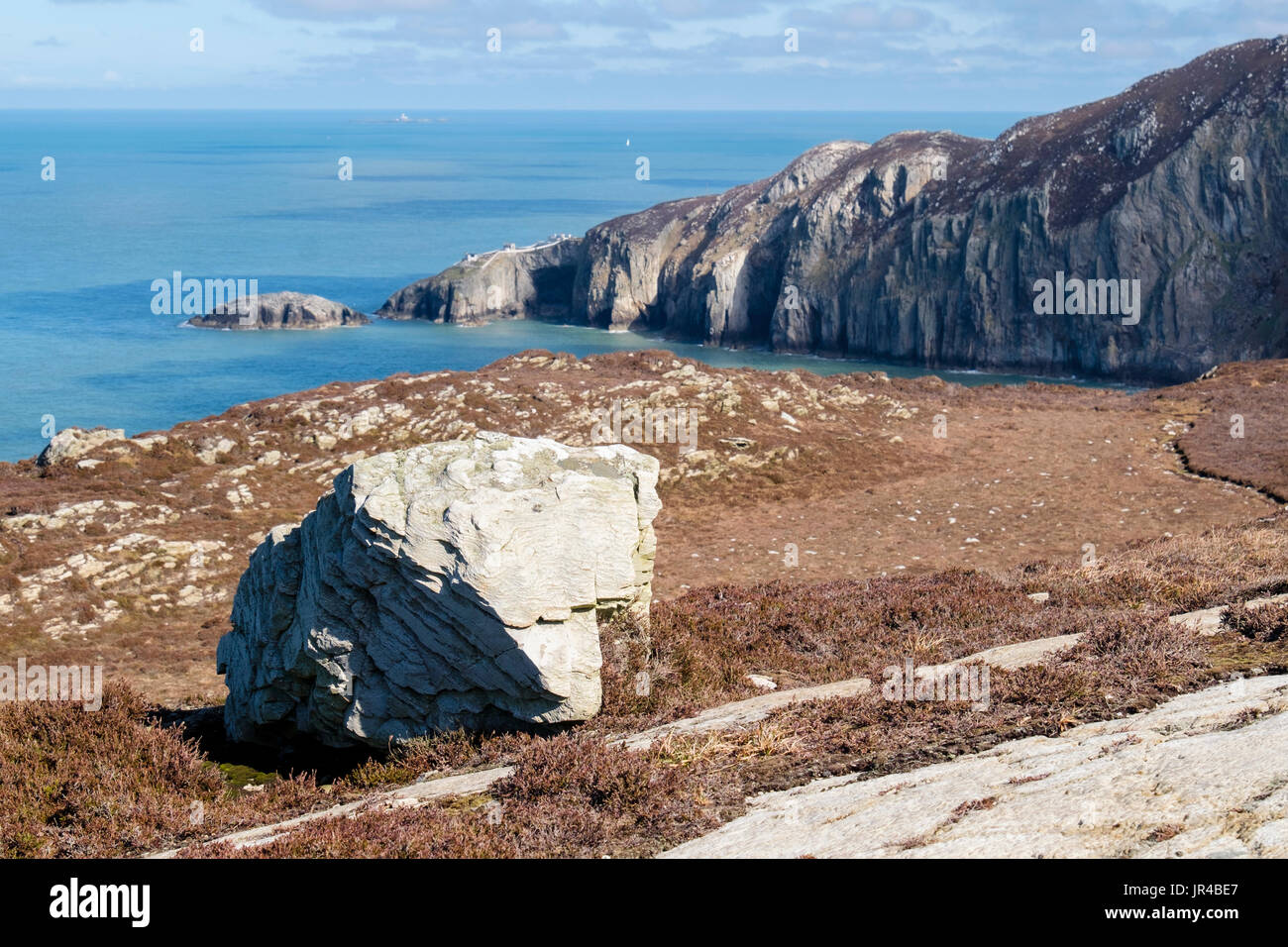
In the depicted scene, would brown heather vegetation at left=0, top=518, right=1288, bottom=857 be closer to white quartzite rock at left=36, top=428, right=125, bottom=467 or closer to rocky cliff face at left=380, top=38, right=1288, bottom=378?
white quartzite rock at left=36, top=428, right=125, bottom=467

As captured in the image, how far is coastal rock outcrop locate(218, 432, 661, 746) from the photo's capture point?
10.9 m

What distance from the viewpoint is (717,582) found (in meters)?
24.0

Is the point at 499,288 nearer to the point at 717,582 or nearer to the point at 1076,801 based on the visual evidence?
the point at 717,582

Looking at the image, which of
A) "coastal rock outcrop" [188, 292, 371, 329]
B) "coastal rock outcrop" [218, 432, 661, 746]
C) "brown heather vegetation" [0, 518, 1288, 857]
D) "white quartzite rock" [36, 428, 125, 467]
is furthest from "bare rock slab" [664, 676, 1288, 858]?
"coastal rock outcrop" [188, 292, 371, 329]

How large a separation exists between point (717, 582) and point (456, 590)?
13723mm

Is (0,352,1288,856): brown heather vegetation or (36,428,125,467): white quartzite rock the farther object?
(36,428,125,467): white quartzite rock

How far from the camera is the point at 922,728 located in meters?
9.21

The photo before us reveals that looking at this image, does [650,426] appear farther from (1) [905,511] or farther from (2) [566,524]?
(2) [566,524]

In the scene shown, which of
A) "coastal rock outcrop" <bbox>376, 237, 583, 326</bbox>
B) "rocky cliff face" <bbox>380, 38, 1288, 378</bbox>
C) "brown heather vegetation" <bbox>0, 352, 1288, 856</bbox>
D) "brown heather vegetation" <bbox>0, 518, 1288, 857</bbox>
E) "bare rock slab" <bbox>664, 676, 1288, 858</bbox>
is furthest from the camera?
"coastal rock outcrop" <bbox>376, 237, 583, 326</bbox>

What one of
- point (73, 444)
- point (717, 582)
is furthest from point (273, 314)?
point (717, 582)

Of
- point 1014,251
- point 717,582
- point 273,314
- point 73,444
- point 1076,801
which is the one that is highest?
point 1014,251

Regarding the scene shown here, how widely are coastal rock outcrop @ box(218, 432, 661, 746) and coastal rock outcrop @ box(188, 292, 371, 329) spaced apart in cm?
11194
